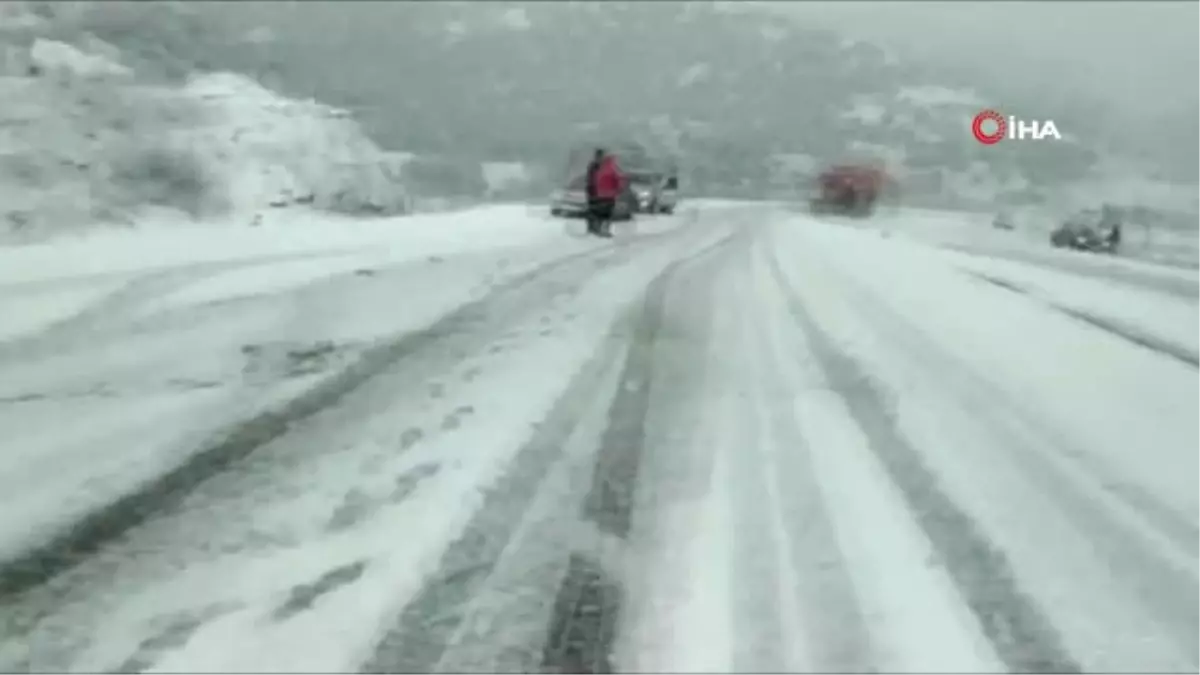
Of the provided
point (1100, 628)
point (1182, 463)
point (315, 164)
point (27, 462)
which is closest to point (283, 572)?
point (27, 462)

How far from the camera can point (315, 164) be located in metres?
15.5

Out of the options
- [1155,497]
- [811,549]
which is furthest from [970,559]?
[1155,497]

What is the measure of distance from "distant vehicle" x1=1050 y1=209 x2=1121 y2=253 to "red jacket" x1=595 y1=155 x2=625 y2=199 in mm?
8224

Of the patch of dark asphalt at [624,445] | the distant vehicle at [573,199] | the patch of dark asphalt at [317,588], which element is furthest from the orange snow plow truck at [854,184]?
the patch of dark asphalt at [317,588]

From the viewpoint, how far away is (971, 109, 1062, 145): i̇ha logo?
20.8 ft

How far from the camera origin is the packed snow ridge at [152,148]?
9.05 m

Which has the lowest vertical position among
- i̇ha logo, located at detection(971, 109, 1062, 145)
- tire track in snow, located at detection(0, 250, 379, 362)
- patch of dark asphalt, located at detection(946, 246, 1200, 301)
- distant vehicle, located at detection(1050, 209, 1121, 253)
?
tire track in snow, located at detection(0, 250, 379, 362)

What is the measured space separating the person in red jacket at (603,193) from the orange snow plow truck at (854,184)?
3760mm

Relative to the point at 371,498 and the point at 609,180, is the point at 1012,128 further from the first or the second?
the point at 609,180

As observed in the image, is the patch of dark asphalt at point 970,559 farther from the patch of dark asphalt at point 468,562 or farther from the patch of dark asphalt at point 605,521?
the patch of dark asphalt at point 468,562

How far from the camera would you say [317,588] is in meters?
3.77

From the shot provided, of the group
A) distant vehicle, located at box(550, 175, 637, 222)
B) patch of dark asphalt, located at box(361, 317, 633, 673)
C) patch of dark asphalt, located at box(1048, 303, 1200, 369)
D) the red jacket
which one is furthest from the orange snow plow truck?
patch of dark asphalt, located at box(361, 317, 633, 673)

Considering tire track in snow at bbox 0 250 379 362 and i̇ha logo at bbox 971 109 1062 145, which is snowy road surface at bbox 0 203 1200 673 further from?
i̇ha logo at bbox 971 109 1062 145

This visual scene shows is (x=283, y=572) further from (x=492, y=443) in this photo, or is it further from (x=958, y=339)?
(x=958, y=339)
